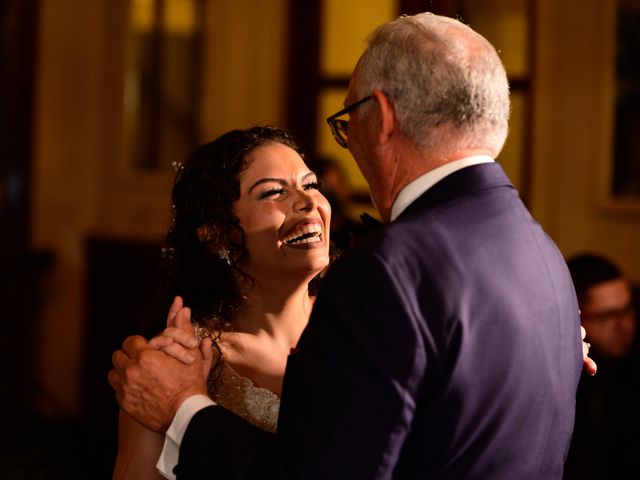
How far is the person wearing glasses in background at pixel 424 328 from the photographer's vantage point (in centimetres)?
145

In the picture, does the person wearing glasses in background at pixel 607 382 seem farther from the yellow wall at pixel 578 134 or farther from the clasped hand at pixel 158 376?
the clasped hand at pixel 158 376

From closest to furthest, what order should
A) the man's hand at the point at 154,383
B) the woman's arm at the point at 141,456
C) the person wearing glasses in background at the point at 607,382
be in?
1. the man's hand at the point at 154,383
2. the woman's arm at the point at 141,456
3. the person wearing glasses in background at the point at 607,382

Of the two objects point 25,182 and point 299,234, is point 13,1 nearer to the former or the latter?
point 25,182

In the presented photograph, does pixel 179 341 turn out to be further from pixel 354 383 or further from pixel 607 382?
pixel 607 382

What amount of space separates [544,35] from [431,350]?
11.9ft

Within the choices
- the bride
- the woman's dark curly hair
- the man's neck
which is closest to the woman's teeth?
the bride

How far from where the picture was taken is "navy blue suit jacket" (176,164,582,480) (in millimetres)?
1448

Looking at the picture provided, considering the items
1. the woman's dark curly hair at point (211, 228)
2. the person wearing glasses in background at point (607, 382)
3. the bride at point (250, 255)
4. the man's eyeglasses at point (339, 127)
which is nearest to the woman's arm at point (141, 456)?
the bride at point (250, 255)

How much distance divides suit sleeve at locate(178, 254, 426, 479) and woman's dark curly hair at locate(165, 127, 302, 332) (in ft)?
2.60


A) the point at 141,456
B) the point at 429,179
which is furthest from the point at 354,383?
the point at 141,456

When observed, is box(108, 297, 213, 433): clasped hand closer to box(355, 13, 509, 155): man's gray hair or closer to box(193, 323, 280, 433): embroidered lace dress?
box(193, 323, 280, 433): embroidered lace dress

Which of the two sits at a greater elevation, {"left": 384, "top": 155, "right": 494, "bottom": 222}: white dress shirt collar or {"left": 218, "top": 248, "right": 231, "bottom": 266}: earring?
{"left": 384, "top": 155, "right": 494, "bottom": 222}: white dress shirt collar

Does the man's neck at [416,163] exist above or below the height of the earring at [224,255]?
above

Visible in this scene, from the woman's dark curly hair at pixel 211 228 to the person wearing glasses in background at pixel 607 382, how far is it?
1.54 meters
